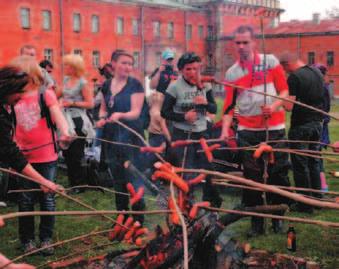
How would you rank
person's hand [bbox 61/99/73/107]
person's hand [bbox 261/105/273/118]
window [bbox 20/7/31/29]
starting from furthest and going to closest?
window [bbox 20/7/31/29]
person's hand [bbox 61/99/73/107]
person's hand [bbox 261/105/273/118]

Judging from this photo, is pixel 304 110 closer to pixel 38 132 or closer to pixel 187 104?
pixel 187 104

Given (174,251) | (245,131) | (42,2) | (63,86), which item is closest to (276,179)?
(245,131)

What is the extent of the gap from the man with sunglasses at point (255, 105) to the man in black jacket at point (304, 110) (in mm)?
965

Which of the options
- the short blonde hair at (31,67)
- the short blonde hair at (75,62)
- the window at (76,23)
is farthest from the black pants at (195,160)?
the window at (76,23)

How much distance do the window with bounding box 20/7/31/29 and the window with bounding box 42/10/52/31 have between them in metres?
1.09

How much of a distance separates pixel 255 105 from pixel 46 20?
116ft

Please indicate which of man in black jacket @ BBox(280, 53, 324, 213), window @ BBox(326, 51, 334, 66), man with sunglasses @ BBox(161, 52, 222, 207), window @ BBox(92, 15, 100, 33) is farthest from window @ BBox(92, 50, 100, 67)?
man with sunglasses @ BBox(161, 52, 222, 207)

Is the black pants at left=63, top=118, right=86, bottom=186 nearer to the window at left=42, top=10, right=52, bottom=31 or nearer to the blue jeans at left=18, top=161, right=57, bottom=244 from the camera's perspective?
the blue jeans at left=18, top=161, right=57, bottom=244

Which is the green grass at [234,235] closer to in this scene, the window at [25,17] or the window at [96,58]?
the window at [96,58]

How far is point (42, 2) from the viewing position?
3734 centimetres

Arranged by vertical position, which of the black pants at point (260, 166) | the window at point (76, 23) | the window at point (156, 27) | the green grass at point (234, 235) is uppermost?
the window at point (76, 23)

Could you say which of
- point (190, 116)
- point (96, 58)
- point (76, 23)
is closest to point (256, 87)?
point (190, 116)

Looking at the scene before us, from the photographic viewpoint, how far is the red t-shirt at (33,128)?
15.1 feet

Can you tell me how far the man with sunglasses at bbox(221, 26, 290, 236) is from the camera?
4965 mm
